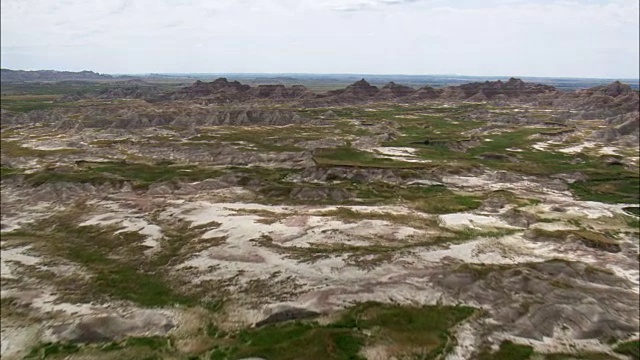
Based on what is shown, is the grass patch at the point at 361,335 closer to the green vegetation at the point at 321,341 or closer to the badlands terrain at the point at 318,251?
the green vegetation at the point at 321,341

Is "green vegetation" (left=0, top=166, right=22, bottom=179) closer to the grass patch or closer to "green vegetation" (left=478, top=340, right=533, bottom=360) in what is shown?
the grass patch

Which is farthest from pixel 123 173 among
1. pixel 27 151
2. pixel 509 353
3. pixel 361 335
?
pixel 509 353

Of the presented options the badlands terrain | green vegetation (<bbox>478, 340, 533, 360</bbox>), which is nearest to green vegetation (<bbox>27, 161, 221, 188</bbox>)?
the badlands terrain

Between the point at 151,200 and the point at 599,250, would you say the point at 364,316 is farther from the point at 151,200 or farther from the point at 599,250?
the point at 151,200

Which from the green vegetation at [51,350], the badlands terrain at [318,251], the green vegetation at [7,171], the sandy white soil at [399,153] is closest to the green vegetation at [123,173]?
the badlands terrain at [318,251]

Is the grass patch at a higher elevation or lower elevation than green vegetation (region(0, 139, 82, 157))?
lower

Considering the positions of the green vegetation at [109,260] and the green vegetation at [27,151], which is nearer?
the green vegetation at [109,260]

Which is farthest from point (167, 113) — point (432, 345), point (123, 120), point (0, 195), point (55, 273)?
point (432, 345)

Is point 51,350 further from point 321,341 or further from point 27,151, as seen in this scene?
point 27,151

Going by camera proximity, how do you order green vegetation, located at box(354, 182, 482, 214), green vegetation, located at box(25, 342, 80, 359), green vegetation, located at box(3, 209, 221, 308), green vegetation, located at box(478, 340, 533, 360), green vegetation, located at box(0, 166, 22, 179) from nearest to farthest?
1. green vegetation, located at box(478, 340, 533, 360)
2. green vegetation, located at box(25, 342, 80, 359)
3. green vegetation, located at box(3, 209, 221, 308)
4. green vegetation, located at box(354, 182, 482, 214)
5. green vegetation, located at box(0, 166, 22, 179)
